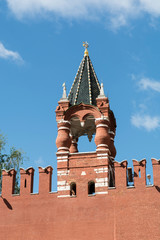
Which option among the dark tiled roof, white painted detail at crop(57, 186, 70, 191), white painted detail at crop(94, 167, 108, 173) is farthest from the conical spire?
white painted detail at crop(57, 186, 70, 191)

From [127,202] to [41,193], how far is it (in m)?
4.45

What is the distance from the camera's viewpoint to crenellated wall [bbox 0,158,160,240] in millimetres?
25828

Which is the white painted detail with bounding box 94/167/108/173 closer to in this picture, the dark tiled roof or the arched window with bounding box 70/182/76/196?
the arched window with bounding box 70/182/76/196

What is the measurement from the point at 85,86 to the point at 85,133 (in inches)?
114

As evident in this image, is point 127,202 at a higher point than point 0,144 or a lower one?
lower

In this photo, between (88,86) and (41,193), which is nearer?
(41,193)

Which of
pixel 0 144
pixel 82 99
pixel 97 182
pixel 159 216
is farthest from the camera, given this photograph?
pixel 0 144

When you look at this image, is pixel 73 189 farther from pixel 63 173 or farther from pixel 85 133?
pixel 85 133

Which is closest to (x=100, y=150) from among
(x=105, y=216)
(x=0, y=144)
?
(x=105, y=216)

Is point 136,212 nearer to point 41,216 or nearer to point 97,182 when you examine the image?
point 97,182

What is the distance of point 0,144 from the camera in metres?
36.1

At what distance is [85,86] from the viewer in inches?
1244

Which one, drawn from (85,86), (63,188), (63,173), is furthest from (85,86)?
(63,188)

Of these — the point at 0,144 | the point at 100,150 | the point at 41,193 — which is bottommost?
the point at 41,193
